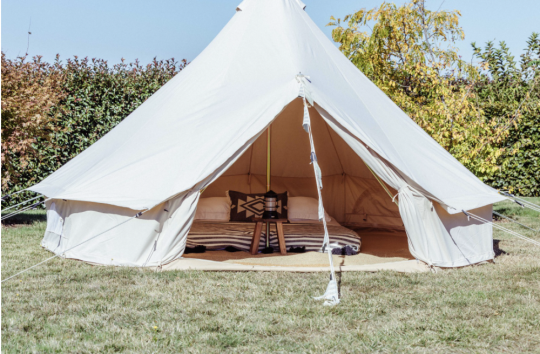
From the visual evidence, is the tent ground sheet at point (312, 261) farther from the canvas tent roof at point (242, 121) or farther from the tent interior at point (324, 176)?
the tent interior at point (324, 176)

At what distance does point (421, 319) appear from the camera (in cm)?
279

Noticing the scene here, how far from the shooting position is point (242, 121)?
403 cm

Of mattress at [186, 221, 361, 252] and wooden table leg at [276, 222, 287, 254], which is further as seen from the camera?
mattress at [186, 221, 361, 252]

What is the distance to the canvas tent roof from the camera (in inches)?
155

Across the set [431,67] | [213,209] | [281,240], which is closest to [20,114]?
[213,209]

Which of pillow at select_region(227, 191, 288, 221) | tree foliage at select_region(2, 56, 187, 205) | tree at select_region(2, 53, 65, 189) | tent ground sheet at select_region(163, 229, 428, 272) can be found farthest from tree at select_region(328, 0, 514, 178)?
tree at select_region(2, 53, 65, 189)

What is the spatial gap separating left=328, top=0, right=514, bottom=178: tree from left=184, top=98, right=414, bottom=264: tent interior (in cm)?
97

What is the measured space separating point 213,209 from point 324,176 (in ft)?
5.20

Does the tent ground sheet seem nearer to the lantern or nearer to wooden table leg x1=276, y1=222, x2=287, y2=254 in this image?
wooden table leg x1=276, y1=222, x2=287, y2=254

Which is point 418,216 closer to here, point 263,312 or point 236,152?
point 236,152

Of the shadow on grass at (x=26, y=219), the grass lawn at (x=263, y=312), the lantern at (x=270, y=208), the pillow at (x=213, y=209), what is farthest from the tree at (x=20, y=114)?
the lantern at (x=270, y=208)

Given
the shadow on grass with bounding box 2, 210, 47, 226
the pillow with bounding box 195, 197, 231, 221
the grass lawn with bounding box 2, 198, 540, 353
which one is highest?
the pillow with bounding box 195, 197, 231, 221

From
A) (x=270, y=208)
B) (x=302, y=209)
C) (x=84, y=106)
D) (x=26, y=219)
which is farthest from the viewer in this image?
(x=84, y=106)

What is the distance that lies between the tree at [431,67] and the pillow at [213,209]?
7.90 feet
